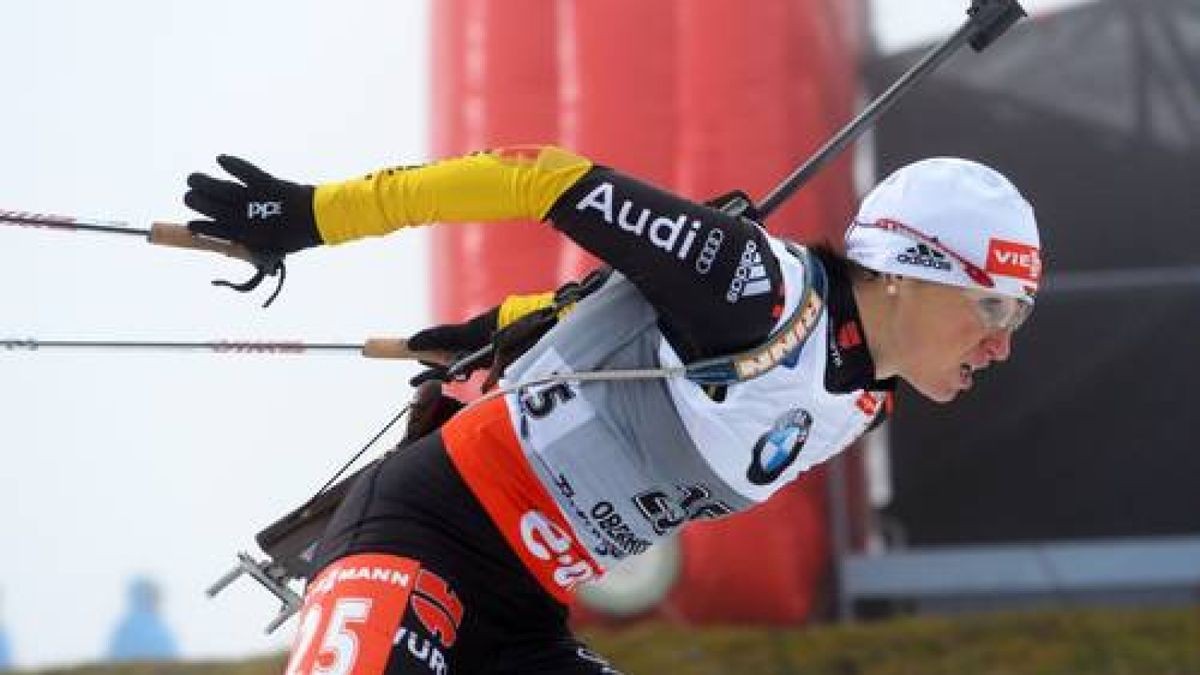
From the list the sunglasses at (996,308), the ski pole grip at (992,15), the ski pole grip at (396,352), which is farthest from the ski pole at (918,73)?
the ski pole grip at (396,352)

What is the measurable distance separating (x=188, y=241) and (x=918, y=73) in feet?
3.72

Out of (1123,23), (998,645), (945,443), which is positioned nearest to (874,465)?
(945,443)

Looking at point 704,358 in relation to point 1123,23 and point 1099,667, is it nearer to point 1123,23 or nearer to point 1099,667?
point 1099,667

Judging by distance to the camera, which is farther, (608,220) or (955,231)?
(955,231)

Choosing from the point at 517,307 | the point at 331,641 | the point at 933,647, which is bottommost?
the point at 933,647

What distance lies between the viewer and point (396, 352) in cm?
311

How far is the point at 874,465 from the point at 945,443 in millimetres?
256

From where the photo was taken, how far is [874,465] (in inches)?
263

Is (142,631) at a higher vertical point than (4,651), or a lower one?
higher

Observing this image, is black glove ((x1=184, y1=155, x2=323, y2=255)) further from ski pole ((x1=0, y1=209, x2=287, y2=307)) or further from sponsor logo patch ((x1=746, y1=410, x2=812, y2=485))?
sponsor logo patch ((x1=746, y1=410, x2=812, y2=485))

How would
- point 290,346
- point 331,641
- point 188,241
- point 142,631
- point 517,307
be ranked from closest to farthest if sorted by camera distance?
1. point 331,641
2. point 188,241
3. point 517,307
4. point 290,346
5. point 142,631

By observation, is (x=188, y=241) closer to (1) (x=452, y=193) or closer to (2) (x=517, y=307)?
(1) (x=452, y=193)

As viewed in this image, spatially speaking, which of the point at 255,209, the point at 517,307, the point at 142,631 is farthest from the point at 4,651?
the point at 255,209

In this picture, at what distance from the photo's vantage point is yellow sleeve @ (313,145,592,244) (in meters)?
2.55
